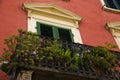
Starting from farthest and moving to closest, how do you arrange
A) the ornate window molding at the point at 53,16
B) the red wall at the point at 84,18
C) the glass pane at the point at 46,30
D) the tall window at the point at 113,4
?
the tall window at the point at 113,4 → the ornate window molding at the point at 53,16 → the glass pane at the point at 46,30 → the red wall at the point at 84,18

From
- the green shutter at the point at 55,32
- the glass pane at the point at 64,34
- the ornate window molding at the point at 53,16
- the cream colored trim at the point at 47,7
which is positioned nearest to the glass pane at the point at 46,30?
the green shutter at the point at 55,32

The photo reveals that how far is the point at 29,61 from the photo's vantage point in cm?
679

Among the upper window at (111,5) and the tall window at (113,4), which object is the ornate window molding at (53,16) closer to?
the upper window at (111,5)

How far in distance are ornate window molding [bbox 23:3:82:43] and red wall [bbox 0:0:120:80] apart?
23 centimetres

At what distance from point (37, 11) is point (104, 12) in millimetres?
3631

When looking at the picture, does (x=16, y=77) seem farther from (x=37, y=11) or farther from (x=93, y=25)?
(x=93, y=25)

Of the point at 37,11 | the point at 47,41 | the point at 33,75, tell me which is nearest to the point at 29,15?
the point at 37,11

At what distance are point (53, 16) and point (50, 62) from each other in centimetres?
408

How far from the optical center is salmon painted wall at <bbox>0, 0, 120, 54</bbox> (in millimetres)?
9562

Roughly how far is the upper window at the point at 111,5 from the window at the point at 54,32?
342cm

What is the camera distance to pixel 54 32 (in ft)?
32.9

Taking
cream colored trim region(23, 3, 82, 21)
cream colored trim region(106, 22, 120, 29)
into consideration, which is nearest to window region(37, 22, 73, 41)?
cream colored trim region(23, 3, 82, 21)

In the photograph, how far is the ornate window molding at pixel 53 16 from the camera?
10.4 m

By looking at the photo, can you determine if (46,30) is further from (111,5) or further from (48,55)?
(111,5)
